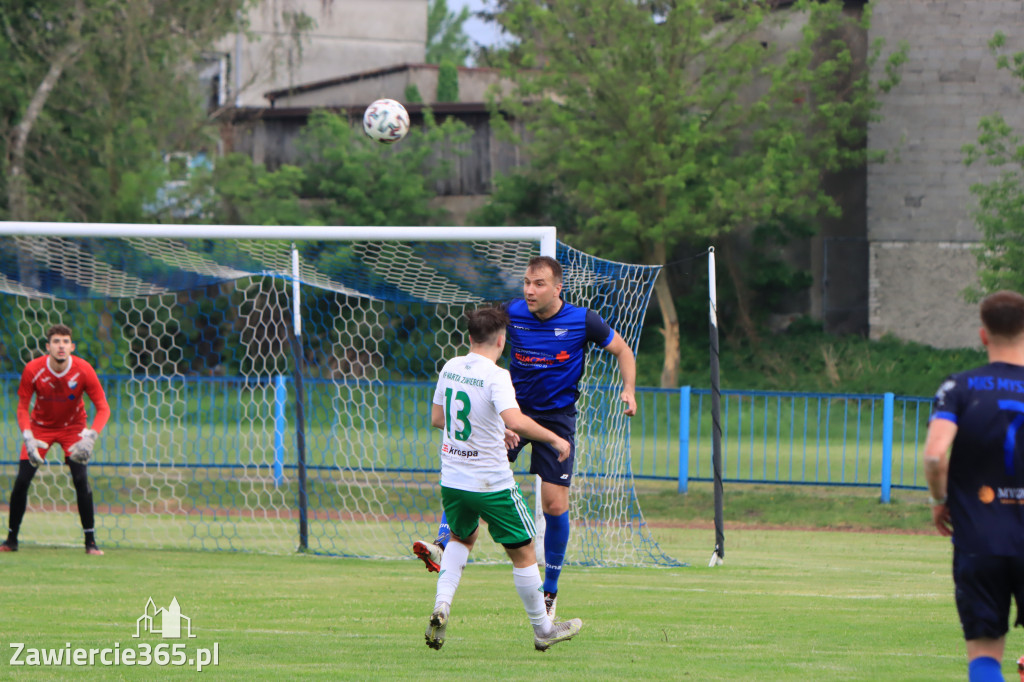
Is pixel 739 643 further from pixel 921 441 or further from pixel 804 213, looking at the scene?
pixel 804 213

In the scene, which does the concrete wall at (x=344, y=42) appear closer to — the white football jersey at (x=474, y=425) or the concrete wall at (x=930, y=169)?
the concrete wall at (x=930, y=169)

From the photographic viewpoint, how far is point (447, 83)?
1489 inches

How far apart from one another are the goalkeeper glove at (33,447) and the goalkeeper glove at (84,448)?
30 centimetres

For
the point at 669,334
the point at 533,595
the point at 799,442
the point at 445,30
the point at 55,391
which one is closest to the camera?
the point at 533,595

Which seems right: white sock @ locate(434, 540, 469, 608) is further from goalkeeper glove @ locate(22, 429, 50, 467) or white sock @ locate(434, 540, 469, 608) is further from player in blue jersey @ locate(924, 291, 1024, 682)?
goalkeeper glove @ locate(22, 429, 50, 467)

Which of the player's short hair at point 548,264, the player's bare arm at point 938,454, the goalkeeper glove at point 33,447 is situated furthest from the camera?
the goalkeeper glove at point 33,447

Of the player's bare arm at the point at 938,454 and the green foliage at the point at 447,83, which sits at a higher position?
the green foliage at the point at 447,83

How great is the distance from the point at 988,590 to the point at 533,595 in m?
2.56

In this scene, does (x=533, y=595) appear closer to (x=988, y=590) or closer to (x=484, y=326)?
(x=484, y=326)

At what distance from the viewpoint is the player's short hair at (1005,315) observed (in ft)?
14.7

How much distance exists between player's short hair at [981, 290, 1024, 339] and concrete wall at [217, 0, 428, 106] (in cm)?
3940

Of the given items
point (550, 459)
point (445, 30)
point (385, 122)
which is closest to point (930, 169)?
point (385, 122)

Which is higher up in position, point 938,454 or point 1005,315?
point 1005,315

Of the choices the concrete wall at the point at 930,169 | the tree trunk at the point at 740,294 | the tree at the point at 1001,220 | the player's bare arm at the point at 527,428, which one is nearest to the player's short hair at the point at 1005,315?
the player's bare arm at the point at 527,428
